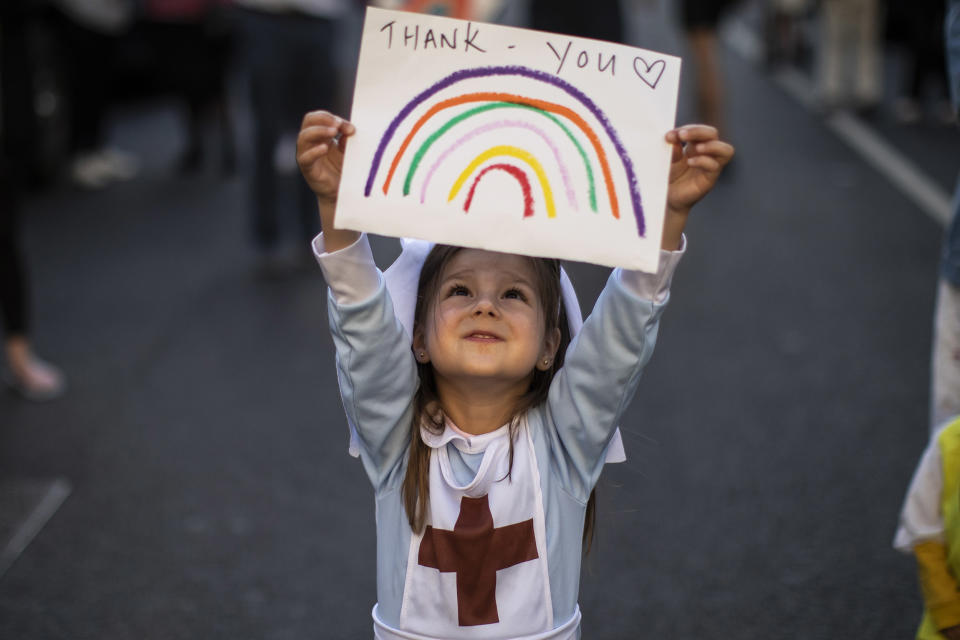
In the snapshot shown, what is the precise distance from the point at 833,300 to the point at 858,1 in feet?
13.9

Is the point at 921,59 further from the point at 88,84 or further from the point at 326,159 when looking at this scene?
the point at 326,159

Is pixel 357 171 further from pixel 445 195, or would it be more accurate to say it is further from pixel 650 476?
pixel 650 476

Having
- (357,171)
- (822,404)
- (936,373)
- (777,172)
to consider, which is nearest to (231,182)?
(777,172)

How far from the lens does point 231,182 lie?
8.52 m

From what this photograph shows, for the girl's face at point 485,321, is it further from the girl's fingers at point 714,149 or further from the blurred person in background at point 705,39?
the blurred person in background at point 705,39

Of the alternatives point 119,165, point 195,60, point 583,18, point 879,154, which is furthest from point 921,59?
point 119,165

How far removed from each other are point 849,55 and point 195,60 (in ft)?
15.2

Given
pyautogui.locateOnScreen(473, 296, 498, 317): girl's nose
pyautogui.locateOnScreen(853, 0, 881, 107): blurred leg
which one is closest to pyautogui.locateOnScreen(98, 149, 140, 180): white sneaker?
pyautogui.locateOnScreen(853, 0, 881, 107): blurred leg

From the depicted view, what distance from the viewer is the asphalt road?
3.50 meters

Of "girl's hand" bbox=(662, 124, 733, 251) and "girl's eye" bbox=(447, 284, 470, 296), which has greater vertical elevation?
"girl's hand" bbox=(662, 124, 733, 251)

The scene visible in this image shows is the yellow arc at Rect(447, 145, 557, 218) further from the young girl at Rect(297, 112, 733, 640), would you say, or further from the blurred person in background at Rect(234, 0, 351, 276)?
the blurred person in background at Rect(234, 0, 351, 276)

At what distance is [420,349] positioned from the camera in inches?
93.3

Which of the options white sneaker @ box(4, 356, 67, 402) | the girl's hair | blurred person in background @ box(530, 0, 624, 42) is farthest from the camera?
blurred person in background @ box(530, 0, 624, 42)

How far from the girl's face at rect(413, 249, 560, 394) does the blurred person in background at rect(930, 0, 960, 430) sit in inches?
47.3
